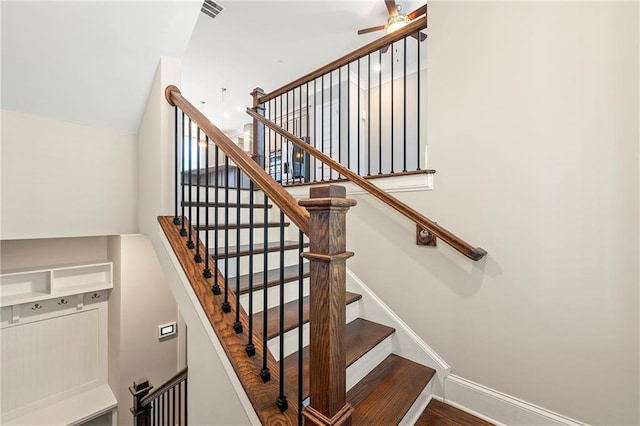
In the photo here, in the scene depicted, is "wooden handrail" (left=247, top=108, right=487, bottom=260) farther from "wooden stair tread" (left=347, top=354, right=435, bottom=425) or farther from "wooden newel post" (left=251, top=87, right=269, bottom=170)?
"wooden newel post" (left=251, top=87, right=269, bottom=170)

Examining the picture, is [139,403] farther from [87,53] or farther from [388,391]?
[87,53]

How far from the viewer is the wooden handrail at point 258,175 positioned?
3.14 feet

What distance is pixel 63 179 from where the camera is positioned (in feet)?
5.69

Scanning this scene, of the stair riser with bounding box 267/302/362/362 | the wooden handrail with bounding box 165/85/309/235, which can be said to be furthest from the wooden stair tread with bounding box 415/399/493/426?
the wooden handrail with bounding box 165/85/309/235

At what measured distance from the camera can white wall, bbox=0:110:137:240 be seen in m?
1.59

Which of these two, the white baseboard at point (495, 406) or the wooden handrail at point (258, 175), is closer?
the wooden handrail at point (258, 175)

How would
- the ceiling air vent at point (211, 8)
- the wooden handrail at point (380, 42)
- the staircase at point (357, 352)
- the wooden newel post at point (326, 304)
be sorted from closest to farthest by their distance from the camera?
the wooden newel post at point (326, 304) < the staircase at point (357, 352) < the wooden handrail at point (380, 42) < the ceiling air vent at point (211, 8)

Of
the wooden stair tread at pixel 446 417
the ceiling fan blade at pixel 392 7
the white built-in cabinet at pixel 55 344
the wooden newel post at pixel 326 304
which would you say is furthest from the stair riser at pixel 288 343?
the ceiling fan blade at pixel 392 7

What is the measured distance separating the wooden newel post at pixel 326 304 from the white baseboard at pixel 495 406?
3.61 feet

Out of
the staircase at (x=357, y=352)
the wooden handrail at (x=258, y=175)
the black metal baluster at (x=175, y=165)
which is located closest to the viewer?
the wooden handrail at (x=258, y=175)

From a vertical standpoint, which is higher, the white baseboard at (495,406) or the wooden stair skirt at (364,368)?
the wooden stair skirt at (364,368)

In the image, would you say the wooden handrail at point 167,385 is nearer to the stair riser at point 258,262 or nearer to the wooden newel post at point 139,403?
the wooden newel post at point 139,403

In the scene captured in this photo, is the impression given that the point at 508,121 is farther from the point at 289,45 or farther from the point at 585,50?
the point at 289,45

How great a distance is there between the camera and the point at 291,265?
7.36 ft
